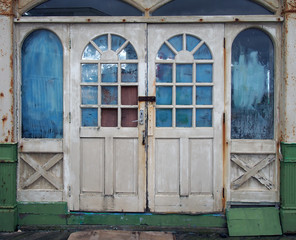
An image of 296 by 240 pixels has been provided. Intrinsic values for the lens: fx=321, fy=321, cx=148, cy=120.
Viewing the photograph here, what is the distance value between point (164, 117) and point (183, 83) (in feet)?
1.67

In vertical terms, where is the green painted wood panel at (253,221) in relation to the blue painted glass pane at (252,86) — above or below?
below

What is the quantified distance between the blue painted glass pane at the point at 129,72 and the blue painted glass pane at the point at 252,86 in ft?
4.18

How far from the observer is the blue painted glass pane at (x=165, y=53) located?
13.8ft

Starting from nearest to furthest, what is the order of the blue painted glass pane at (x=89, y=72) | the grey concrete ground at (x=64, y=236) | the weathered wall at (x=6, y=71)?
the grey concrete ground at (x=64, y=236)
the weathered wall at (x=6, y=71)
the blue painted glass pane at (x=89, y=72)

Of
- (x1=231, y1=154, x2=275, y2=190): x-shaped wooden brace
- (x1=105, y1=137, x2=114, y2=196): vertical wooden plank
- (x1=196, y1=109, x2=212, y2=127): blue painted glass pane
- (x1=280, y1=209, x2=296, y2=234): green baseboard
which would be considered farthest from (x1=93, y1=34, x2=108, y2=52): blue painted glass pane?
(x1=280, y1=209, x2=296, y2=234): green baseboard

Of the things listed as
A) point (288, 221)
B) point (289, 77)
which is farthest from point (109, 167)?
point (289, 77)

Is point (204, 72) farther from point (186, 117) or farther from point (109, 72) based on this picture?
point (109, 72)

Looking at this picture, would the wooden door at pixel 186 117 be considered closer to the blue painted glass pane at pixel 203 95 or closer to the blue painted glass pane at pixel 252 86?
the blue painted glass pane at pixel 203 95

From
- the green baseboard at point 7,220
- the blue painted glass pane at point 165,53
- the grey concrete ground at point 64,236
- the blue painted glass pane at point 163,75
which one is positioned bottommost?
the grey concrete ground at point 64,236

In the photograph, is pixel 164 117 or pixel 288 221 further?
pixel 164 117

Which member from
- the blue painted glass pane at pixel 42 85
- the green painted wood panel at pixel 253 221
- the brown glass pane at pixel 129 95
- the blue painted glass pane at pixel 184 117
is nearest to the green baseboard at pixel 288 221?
the green painted wood panel at pixel 253 221

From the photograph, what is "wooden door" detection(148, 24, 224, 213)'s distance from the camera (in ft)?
13.8

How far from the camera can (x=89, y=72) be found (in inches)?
167

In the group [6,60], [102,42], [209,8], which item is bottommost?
[6,60]
